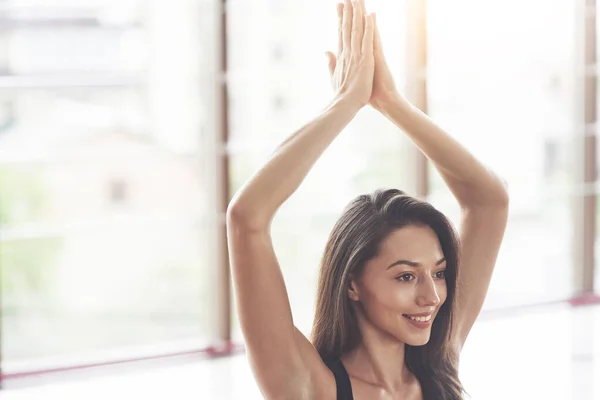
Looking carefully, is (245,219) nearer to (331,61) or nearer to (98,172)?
(331,61)

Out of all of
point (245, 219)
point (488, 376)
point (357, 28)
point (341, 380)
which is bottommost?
point (488, 376)

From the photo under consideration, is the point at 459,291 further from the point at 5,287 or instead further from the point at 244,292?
the point at 5,287

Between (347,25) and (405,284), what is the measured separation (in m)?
0.39

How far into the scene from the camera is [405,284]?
4.33 feet

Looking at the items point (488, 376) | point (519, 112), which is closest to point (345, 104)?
point (488, 376)

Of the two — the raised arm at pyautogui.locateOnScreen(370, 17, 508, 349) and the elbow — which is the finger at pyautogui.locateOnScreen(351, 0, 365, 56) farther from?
the elbow

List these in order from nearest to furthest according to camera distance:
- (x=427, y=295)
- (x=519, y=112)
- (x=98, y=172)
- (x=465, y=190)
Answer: (x=427, y=295) → (x=465, y=190) → (x=98, y=172) → (x=519, y=112)

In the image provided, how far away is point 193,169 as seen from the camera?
496 cm

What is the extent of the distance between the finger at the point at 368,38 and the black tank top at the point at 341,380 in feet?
1.49

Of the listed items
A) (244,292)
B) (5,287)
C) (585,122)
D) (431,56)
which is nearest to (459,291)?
(244,292)

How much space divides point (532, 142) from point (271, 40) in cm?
190

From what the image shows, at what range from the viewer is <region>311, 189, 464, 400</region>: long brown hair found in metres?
1.33

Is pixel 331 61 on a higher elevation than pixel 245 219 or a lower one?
higher

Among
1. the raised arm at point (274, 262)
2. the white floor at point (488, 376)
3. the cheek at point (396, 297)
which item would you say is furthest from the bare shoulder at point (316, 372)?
the white floor at point (488, 376)
